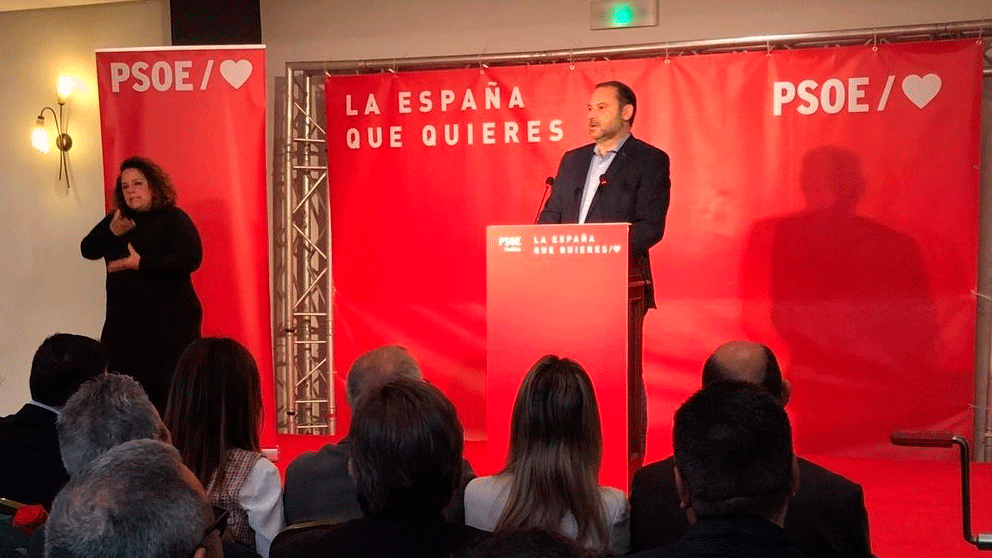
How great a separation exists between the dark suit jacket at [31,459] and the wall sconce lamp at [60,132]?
414 cm

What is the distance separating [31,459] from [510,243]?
5.64ft

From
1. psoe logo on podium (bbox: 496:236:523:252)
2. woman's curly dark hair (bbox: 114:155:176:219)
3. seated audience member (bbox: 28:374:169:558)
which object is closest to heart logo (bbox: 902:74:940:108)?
psoe logo on podium (bbox: 496:236:523:252)

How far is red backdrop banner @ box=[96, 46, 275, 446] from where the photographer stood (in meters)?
4.99

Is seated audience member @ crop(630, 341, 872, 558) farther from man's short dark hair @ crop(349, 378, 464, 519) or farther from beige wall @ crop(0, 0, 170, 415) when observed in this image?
beige wall @ crop(0, 0, 170, 415)

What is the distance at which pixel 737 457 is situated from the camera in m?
1.56

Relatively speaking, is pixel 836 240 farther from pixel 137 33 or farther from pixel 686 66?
pixel 137 33

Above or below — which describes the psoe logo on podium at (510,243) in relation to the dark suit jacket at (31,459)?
above

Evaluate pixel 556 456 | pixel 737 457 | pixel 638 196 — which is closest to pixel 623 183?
pixel 638 196

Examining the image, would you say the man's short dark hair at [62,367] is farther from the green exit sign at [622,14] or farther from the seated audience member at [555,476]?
the green exit sign at [622,14]

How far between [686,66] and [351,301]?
2.31 m

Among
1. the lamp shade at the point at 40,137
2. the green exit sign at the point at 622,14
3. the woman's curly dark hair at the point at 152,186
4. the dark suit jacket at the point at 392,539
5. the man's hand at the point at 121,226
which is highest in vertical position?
the green exit sign at the point at 622,14

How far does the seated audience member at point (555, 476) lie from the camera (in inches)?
85.7

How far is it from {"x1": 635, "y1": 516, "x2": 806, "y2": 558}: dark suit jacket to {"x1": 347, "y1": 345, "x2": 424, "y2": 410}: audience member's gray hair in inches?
46.9

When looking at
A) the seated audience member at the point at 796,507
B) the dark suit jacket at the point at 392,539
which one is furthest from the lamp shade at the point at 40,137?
the dark suit jacket at the point at 392,539
